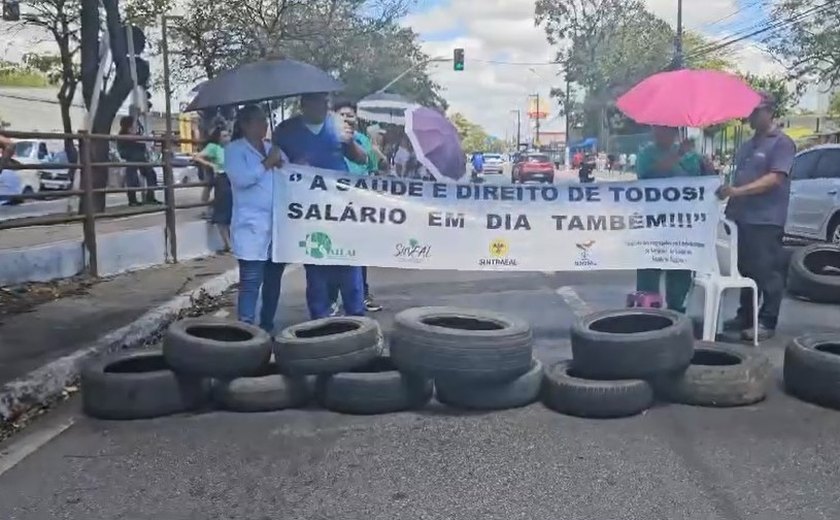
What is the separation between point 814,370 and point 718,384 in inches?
22.8

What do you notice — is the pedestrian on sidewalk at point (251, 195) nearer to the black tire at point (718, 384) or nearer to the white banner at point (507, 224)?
the white banner at point (507, 224)

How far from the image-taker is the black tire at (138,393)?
5469 millimetres

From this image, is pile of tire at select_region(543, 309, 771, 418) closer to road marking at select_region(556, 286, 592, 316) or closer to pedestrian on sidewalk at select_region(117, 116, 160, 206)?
road marking at select_region(556, 286, 592, 316)

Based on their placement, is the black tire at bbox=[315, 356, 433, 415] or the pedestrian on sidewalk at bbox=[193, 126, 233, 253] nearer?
the black tire at bbox=[315, 356, 433, 415]

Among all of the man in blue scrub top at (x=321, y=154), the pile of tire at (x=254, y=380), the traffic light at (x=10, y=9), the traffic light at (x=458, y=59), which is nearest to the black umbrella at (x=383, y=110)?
the man in blue scrub top at (x=321, y=154)

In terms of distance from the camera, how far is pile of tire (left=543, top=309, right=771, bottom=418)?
17.6ft

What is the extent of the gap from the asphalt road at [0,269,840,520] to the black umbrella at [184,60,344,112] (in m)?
2.18

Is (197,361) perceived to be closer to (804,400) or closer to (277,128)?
(277,128)

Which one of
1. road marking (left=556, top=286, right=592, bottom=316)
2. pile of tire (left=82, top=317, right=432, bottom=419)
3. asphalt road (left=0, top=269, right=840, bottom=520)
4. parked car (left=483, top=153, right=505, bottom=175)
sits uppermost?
parked car (left=483, top=153, right=505, bottom=175)

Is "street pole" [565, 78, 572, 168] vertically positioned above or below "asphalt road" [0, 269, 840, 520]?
above

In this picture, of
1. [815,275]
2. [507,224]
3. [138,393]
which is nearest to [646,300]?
[507,224]

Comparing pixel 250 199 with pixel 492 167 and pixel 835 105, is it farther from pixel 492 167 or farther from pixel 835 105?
pixel 835 105

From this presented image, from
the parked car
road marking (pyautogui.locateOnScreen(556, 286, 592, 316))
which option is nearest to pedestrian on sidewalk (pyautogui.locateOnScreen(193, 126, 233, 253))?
road marking (pyautogui.locateOnScreen(556, 286, 592, 316))

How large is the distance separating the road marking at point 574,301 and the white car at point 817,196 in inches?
210
